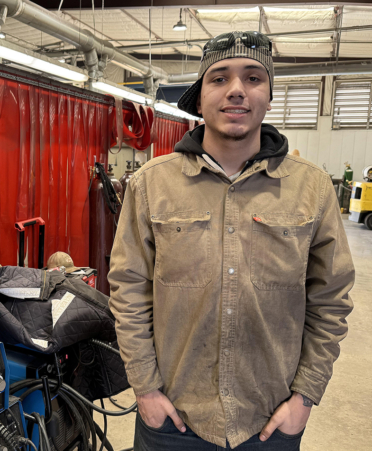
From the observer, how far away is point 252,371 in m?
1.19

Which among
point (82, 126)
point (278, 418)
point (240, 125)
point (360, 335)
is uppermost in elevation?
point (82, 126)

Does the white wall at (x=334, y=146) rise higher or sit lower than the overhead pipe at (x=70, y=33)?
lower

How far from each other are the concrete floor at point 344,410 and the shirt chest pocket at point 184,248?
173 centimetres

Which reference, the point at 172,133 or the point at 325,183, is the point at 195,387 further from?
the point at 172,133

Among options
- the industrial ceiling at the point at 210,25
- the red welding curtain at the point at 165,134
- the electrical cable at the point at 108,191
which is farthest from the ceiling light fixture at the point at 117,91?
the industrial ceiling at the point at 210,25

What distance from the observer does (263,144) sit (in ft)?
4.29

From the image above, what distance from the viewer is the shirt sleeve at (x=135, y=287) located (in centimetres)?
121

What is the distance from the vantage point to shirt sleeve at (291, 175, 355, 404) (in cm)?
118

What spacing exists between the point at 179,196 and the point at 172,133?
19.5ft

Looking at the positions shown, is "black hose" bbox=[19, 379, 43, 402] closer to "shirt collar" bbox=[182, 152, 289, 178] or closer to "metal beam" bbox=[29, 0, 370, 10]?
"shirt collar" bbox=[182, 152, 289, 178]

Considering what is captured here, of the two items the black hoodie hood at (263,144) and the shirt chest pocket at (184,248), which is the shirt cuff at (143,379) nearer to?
Result: the shirt chest pocket at (184,248)

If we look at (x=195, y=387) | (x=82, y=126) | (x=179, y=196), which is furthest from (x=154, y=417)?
(x=82, y=126)

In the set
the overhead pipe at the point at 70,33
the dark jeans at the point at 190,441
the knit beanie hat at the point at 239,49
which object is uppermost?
the overhead pipe at the point at 70,33

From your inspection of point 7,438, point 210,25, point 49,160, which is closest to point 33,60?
point 49,160
